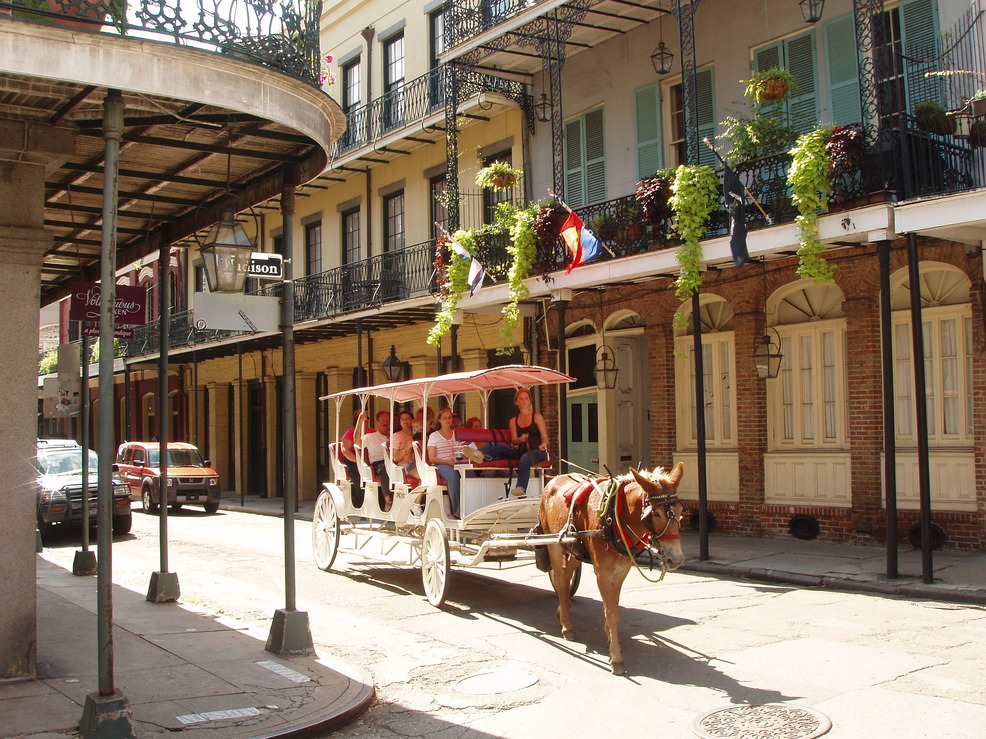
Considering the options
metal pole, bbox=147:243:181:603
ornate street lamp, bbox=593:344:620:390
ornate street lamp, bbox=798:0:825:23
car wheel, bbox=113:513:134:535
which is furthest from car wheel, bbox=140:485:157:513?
ornate street lamp, bbox=798:0:825:23

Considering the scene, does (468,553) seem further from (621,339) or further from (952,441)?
(621,339)

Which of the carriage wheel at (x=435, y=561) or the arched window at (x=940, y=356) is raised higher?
the arched window at (x=940, y=356)

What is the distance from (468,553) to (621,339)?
864cm

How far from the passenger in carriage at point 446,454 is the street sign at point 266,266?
3.28 metres

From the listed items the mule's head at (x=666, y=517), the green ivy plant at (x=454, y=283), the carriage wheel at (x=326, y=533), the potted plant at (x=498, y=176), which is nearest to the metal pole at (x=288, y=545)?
the mule's head at (x=666, y=517)

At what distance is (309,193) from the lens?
87.9ft

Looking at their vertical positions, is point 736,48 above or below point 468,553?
above

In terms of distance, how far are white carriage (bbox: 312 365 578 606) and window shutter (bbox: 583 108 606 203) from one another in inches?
270

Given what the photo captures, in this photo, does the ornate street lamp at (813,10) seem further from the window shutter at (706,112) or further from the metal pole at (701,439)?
the metal pole at (701,439)

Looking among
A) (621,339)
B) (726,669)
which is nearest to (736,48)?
(621,339)

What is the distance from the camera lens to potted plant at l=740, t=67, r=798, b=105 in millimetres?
Result: 13391

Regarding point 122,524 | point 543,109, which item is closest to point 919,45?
point 543,109

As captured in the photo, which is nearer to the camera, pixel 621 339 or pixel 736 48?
pixel 736 48

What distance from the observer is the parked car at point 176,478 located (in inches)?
944
